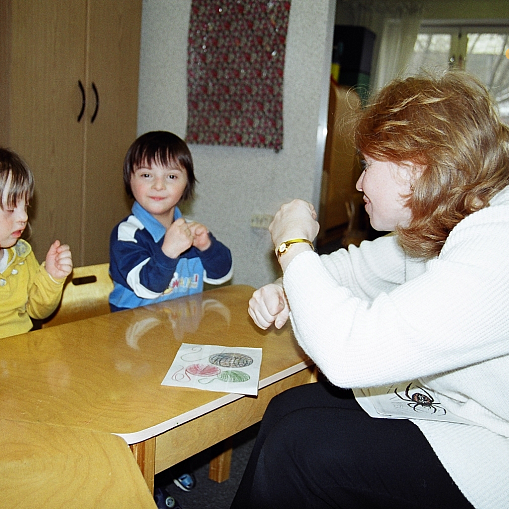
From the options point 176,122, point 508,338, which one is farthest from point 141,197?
point 176,122

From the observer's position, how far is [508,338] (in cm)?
87

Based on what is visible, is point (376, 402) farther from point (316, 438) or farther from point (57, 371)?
point (57, 371)

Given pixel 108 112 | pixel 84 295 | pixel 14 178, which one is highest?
Result: pixel 108 112

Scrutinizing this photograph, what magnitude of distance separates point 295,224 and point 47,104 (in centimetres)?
196

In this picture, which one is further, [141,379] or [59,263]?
[59,263]

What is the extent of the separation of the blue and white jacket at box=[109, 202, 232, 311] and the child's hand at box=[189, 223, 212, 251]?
1.0 inches

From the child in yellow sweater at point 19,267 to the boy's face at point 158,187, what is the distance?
375 millimetres

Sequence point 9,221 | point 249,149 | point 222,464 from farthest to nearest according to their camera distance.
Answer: point 249,149
point 222,464
point 9,221

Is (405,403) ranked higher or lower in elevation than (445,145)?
lower

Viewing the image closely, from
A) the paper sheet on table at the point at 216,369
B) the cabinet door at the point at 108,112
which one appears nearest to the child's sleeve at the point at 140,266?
the paper sheet on table at the point at 216,369

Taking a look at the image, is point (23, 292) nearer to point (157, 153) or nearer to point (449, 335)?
point (157, 153)

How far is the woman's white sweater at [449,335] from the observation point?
0.83 meters

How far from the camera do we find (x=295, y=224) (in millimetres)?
1130

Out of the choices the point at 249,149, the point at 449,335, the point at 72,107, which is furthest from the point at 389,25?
the point at 449,335
